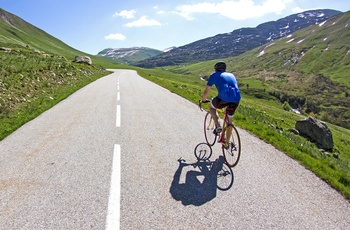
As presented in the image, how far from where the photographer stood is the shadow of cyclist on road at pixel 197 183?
5393 millimetres

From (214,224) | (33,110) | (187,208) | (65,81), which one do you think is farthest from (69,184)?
(65,81)

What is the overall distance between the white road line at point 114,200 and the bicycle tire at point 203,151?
8.40ft

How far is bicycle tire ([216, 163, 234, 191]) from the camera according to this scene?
19.7ft

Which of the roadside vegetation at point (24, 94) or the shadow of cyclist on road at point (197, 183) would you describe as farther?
the roadside vegetation at point (24, 94)

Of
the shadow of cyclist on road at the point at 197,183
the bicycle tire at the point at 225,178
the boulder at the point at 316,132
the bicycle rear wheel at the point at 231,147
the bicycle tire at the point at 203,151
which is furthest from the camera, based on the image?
the boulder at the point at 316,132

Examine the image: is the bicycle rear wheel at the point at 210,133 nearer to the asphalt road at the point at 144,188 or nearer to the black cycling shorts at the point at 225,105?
the asphalt road at the point at 144,188

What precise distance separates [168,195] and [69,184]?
7.70ft

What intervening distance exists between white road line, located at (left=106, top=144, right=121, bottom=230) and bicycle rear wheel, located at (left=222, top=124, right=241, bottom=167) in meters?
3.19

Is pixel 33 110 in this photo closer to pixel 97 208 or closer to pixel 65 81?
pixel 97 208

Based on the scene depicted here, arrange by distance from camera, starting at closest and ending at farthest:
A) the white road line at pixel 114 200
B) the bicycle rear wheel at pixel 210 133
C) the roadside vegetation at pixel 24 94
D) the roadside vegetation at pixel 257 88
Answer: the white road line at pixel 114 200
the bicycle rear wheel at pixel 210 133
the roadside vegetation at pixel 257 88
the roadside vegetation at pixel 24 94

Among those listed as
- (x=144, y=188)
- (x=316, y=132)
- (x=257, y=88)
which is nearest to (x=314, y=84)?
(x=257, y=88)

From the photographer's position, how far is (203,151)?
8453 mm

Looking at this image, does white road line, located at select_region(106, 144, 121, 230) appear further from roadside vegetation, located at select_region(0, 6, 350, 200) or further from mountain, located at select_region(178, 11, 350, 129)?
mountain, located at select_region(178, 11, 350, 129)

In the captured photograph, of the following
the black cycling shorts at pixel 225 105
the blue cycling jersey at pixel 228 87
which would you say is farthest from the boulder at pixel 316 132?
the blue cycling jersey at pixel 228 87
